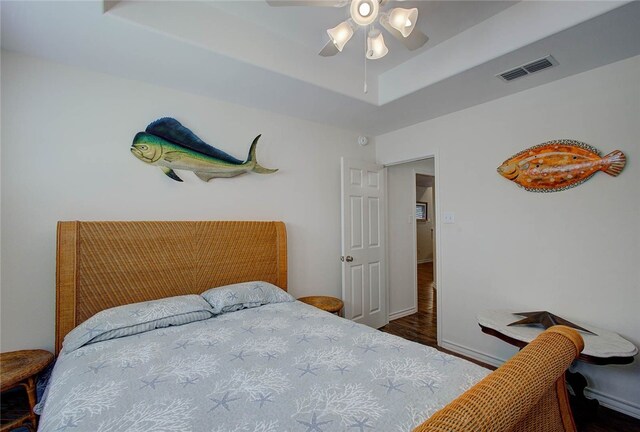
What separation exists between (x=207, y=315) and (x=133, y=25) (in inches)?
72.2

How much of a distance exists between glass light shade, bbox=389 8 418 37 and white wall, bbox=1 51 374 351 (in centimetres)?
165

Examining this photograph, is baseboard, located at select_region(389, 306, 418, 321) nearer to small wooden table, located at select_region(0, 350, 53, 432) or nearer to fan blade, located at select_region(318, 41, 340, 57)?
fan blade, located at select_region(318, 41, 340, 57)

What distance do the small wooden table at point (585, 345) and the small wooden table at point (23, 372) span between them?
9.27 feet

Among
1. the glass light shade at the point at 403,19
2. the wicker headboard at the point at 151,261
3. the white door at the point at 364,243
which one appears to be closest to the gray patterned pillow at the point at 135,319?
the wicker headboard at the point at 151,261

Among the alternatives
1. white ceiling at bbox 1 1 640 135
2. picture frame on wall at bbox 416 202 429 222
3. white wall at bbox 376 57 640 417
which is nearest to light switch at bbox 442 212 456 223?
white wall at bbox 376 57 640 417

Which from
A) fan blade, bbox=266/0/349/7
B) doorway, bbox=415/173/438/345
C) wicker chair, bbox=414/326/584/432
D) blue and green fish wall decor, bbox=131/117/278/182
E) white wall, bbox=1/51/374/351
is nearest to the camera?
wicker chair, bbox=414/326/584/432

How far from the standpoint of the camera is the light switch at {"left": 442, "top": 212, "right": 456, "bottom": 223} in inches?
112

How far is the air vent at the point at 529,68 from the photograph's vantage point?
6.34 ft

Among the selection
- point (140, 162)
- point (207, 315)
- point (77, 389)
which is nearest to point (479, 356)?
point (207, 315)

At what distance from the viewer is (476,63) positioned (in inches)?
78.6

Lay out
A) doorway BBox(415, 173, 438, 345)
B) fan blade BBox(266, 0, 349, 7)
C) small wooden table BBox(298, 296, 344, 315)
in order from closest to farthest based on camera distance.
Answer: fan blade BBox(266, 0, 349, 7) → small wooden table BBox(298, 296, 344, 315) → doorway BBox(415, 173, 438, 345)

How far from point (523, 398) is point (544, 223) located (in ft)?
6.74

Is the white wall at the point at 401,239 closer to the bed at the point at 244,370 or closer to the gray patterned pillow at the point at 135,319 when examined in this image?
the bed at the point at 244,370

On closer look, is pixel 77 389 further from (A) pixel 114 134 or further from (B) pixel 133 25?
(B) pixel 133 25
